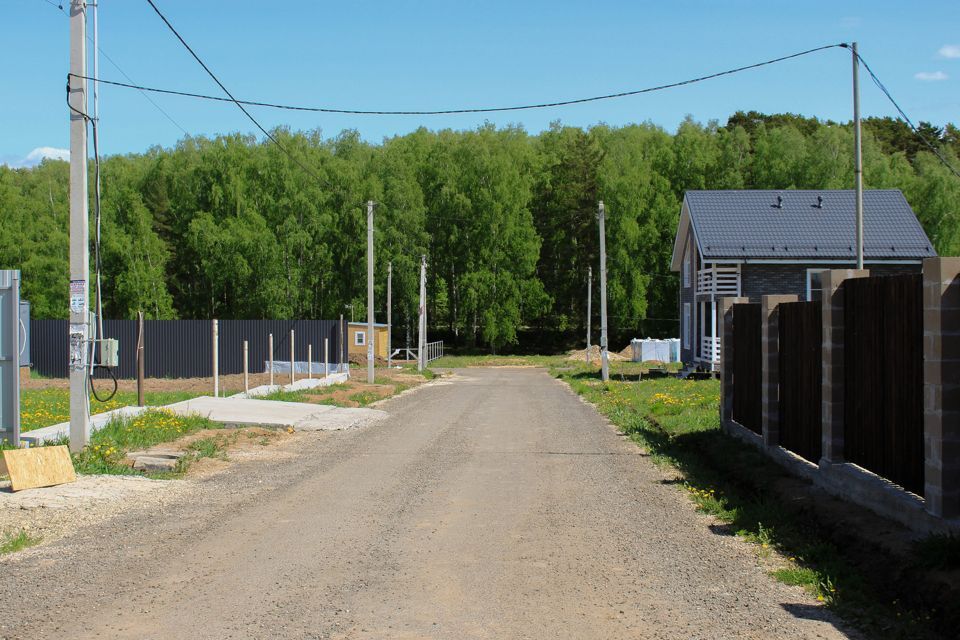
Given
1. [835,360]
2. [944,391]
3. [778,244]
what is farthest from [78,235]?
[778,244]

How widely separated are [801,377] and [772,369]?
120cm

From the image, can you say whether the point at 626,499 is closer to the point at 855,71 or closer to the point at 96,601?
the point at 96,601

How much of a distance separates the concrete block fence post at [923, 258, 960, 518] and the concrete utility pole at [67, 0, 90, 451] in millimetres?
10070

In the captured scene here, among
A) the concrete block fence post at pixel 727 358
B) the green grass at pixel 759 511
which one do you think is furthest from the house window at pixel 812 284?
the concrete block fence post at pixel 727 358

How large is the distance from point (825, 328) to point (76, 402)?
30.5ft

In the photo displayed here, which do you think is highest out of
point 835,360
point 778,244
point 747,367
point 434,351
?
point 778,244

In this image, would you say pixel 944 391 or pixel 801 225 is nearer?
pixel 944 391

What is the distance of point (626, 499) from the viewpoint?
9.60 m

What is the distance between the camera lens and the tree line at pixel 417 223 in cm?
6231

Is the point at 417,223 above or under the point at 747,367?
above

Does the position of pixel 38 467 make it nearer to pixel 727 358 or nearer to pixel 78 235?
pixel 78 235

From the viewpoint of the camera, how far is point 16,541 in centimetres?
752

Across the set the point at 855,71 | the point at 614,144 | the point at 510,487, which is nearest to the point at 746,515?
the point at 510,487

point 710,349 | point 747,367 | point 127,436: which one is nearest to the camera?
point 747,367
